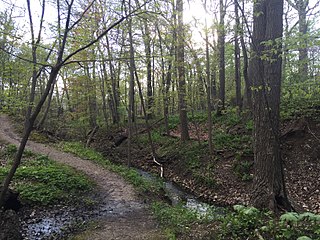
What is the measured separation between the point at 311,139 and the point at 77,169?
27.9ft

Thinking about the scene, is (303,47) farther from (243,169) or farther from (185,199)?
(185,199)

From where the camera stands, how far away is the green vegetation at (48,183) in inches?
258

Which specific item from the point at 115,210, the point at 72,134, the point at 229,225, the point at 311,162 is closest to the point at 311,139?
the point at 311,162

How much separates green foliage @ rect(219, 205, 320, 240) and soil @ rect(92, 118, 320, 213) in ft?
8.94

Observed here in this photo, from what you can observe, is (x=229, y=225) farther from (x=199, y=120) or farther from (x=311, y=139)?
(x=199, y=120)

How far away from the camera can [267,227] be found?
3529 millimetres

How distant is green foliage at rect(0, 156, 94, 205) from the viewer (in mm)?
6547

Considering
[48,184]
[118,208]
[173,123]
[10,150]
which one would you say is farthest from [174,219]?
[173,123]

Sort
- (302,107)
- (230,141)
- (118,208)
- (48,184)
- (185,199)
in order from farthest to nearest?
(230,141) → (302,107) → (185,199) → (48,184) → (118,208)

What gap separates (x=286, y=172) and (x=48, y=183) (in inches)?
295

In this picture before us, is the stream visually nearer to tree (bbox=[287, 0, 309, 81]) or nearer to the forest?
the forest

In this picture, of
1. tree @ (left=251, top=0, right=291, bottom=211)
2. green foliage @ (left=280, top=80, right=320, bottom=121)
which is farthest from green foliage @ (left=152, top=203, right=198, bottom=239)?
green foliage @ (left=280, top=80, right=320, bottom=121)

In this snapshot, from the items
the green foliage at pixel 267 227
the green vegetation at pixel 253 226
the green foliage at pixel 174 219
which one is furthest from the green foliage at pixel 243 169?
the green foliage at pixel 267 227

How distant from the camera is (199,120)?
16125 mm
